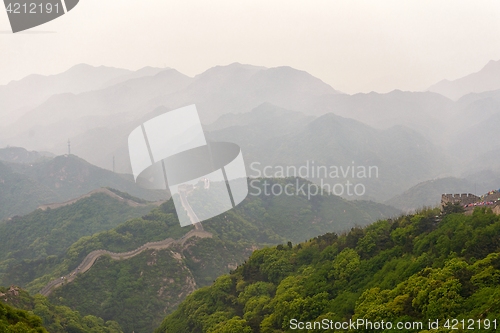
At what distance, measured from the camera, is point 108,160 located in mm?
149125

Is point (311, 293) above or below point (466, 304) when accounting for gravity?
below

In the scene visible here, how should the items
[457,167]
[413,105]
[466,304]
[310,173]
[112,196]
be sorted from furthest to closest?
[413,105] → [457,167] → [310,173] → [112,196] → [466,304]

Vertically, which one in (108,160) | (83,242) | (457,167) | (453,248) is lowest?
(457,167)

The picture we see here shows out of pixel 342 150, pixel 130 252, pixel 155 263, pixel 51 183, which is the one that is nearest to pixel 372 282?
pixel 155 263

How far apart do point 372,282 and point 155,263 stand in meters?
26.8

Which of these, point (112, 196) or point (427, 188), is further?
point (427, 188)

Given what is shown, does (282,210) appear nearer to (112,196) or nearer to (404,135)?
(112,196)

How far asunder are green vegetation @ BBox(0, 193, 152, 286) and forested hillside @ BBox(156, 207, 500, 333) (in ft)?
102

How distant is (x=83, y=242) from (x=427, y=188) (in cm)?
6225

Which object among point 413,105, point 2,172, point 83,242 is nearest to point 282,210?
point 83,242

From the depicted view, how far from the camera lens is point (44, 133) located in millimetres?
187750

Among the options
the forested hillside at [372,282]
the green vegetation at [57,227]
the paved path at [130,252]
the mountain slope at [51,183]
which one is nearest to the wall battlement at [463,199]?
the forested hillside at [372,282]

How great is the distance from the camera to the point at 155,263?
43.2 metres

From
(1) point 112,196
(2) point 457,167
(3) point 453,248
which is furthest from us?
(2) point 457,167
